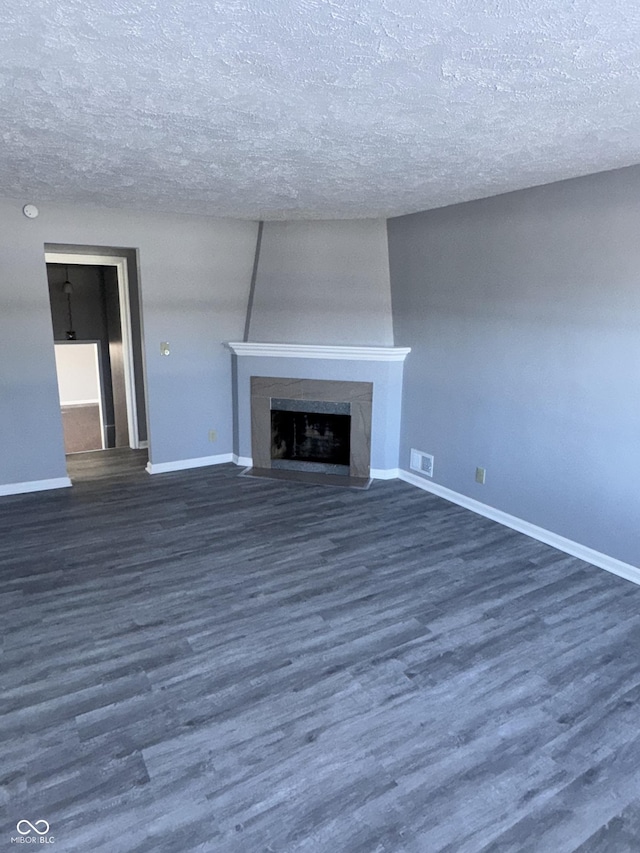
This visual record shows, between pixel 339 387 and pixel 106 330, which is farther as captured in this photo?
pixel 106 330

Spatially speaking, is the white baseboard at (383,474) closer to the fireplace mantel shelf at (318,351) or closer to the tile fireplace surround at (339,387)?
the tile fireplace surround at (339,387)

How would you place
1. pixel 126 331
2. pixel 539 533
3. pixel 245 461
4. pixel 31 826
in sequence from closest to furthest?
pixel 31 826 → pixel 539 533 → pixel 245 461 → pixel 126 331

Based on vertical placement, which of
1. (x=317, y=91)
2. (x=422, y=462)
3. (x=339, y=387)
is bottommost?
(x=422, y=462)

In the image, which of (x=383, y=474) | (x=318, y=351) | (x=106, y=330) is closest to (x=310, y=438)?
(x=383, y=474)

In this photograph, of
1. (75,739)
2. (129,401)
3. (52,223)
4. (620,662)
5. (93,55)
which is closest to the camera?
(93,55)

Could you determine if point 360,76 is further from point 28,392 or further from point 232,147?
point 28,392

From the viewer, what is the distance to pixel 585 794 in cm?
180

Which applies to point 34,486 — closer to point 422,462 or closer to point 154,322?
point 154,322

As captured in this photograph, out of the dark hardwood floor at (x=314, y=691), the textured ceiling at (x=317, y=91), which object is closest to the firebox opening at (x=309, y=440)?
the dark hardwood floor at (x=314, y=691)

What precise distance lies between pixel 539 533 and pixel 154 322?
11.8 feet

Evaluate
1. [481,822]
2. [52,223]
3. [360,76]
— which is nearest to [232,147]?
[360,76]

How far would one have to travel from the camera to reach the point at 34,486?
4.55 metres

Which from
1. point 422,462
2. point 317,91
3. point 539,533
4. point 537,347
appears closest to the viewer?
point 317,91

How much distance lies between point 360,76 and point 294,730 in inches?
92.7
